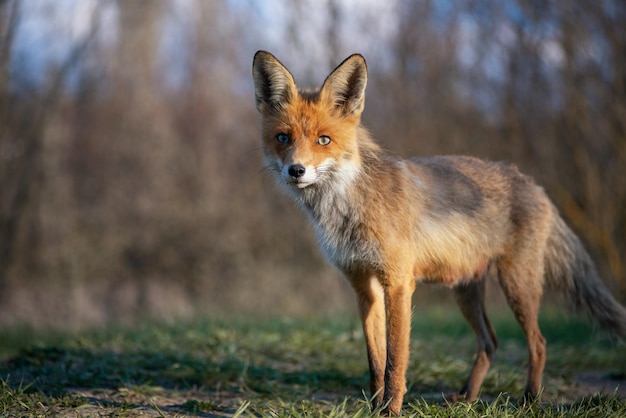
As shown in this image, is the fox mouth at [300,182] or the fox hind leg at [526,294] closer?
the fox mouth at [300,182]

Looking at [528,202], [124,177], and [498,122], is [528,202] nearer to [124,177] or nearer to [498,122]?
[498,122]

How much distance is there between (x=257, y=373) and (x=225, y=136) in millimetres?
11492

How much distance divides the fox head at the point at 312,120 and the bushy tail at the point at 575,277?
217 centimetres

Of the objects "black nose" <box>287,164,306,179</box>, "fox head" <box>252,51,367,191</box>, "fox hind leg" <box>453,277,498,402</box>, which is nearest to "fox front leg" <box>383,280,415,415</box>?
"fox head" <box>252,51,367,191</box>

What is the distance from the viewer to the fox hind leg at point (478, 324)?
4.93m

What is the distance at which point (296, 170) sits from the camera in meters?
3.87

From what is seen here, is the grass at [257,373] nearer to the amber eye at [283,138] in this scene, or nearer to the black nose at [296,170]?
the black nose at [296,170]

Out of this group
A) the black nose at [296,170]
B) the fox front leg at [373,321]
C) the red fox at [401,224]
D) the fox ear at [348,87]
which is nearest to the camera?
the black nose at [296,170]

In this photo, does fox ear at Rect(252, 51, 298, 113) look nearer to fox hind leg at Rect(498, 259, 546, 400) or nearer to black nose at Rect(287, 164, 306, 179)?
black nose at Rect(287, 164, 306, 179)

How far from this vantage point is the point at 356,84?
4.31 m

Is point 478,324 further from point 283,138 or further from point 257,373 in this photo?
point 283,138

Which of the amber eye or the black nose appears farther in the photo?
the amber eye

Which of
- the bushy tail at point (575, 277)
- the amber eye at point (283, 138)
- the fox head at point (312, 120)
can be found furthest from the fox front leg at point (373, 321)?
the bushy tail at point (575, 277)

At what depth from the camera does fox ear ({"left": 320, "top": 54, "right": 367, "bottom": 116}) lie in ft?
13.9
